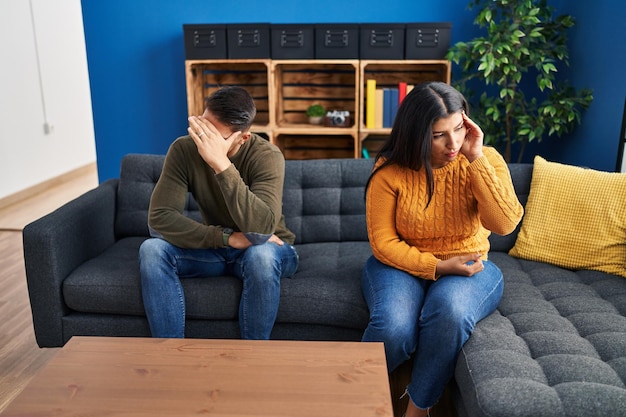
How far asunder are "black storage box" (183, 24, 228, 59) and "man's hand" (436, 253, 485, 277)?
237 centimetres

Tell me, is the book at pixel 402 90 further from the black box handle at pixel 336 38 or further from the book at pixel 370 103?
the black box handle at pixel 336 38

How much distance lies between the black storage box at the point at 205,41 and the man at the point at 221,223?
1.76m

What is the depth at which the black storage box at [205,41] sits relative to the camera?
11.5ft

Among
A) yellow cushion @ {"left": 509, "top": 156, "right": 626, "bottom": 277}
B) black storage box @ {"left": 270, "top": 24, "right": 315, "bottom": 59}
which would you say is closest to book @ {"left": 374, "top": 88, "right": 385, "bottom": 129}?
black storage box @ {"left": 270, "top": 24, "right": 315, "bottom": 59}

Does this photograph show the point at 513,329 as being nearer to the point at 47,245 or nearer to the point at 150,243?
the point at 150,243

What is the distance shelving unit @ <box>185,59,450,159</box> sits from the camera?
3666mm

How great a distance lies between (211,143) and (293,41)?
6.40 ft

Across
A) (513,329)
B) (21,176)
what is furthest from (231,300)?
(21,176)

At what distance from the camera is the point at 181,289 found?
6.09ft

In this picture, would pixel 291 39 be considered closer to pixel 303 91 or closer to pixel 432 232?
pixel 303 91

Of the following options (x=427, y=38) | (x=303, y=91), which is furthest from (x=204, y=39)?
(x=427, y=38)

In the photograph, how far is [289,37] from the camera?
11.4ft

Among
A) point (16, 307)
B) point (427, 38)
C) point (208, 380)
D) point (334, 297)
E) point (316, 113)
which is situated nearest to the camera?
point (208, 380)

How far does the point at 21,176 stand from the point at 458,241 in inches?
168
